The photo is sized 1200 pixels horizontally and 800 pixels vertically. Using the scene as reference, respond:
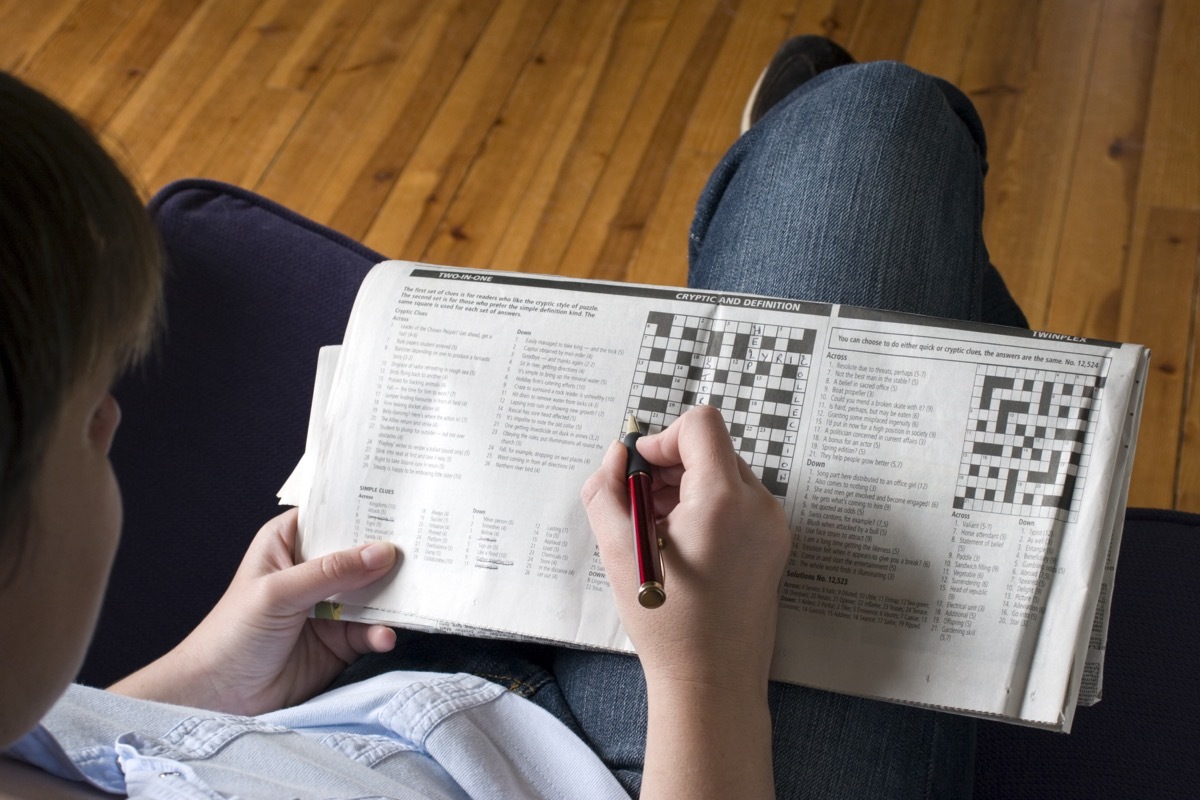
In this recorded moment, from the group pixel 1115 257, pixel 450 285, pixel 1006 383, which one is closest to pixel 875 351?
pixel 1006 383

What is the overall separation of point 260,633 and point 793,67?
0.95 meters

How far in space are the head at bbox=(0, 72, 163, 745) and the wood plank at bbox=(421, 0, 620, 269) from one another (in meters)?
1.01

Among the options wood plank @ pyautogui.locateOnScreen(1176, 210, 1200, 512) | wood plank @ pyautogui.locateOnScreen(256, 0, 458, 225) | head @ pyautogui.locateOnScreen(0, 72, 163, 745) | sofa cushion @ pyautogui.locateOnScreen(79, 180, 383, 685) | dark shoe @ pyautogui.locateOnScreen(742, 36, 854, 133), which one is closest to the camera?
head @ pyautogui.locateOnScreen(0, 72, 163, 745)

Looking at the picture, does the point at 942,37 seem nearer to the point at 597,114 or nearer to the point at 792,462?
the point at 597,114

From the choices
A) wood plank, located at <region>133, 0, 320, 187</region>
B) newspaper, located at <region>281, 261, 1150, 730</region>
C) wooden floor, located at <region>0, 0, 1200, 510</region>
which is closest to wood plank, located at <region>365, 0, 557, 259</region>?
wooden floor, located at <region>0, 0, 1200, 510</region>

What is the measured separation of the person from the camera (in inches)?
15.8

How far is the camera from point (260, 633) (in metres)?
0.72

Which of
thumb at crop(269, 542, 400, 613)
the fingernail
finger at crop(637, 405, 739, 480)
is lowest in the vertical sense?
thumb at crop(269, 542, 400, 613)

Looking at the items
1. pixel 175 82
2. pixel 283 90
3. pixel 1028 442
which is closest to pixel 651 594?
pixel 1028 442

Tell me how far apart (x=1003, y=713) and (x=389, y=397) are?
47cm

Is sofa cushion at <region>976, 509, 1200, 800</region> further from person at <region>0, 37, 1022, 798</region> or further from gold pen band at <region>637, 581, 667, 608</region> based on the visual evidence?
gold pen band at <region>637, 581, 667, 608</region>

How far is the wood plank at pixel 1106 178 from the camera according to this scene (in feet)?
4.29

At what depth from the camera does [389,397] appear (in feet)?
2.55

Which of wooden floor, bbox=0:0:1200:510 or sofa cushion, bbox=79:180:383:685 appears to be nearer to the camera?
sofa cushion, bbox=79:180:383:685
